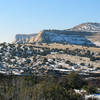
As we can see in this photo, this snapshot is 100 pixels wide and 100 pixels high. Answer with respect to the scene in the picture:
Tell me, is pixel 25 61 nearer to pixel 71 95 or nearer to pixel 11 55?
pixel 11 55

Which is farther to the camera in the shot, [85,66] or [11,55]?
[11,55]

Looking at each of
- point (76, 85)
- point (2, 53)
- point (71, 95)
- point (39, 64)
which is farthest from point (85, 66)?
point (71, 95)

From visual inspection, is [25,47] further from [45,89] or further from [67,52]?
[45,89]

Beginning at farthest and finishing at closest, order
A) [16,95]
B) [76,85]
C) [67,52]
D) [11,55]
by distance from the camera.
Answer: [67,52]
[11,55]
[76,85]
[16,95]

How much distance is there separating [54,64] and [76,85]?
69.2 metres

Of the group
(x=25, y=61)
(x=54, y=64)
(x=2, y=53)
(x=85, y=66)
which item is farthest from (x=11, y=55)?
(x=85, y=66)

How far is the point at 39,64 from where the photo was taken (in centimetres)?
11312

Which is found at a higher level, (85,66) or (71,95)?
(71,95)

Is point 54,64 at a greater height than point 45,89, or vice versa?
point 45,89

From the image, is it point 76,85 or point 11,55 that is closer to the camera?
point 76,85

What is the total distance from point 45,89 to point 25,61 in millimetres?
87237

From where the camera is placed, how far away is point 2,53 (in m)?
135

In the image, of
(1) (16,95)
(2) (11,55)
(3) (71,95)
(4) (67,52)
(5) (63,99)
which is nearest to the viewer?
(1) (16,95)

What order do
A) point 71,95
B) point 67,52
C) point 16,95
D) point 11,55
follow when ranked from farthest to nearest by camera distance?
point 67,52 < point 11,55 < point 71,95 < point 16,95
